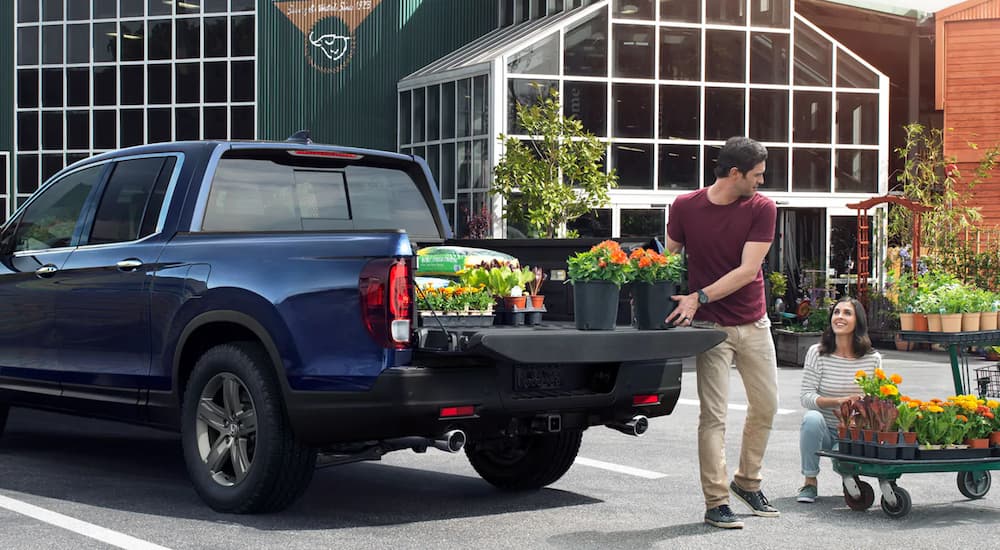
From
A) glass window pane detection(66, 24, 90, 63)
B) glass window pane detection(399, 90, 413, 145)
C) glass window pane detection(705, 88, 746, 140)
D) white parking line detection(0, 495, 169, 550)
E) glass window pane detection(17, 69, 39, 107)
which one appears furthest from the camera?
glass window pane detection(17, 69, 39, 107)

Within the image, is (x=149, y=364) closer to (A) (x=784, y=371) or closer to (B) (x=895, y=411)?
(B) (x=895, y=411)

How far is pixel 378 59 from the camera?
33938mm

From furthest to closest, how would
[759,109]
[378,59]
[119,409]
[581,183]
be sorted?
[378,59], [759,109], [581,183], [119,409]

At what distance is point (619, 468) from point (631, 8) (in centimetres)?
2090

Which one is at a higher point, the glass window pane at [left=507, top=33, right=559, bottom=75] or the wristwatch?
the glass window pane at [left=507, top=33, right=559, bottom=75]

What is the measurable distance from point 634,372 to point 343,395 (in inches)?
60.6

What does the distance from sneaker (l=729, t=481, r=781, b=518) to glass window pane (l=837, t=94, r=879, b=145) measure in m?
23.7

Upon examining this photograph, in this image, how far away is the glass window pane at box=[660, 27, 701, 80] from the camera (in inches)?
1141

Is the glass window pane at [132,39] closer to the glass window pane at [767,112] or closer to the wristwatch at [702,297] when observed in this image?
the glass window pane at [767,112]

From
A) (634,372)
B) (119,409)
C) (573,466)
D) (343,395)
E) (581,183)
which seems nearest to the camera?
(343,395)

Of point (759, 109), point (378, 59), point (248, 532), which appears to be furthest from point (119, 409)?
point (378, 59)

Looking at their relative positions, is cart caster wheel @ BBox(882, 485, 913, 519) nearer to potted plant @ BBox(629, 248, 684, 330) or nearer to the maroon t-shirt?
the maroon t-shirt

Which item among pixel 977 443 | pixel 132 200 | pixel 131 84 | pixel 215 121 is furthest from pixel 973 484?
pixel 131 84

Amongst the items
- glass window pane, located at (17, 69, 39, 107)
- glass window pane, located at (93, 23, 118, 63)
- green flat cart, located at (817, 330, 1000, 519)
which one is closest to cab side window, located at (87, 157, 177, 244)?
green flat cart, located at (817, 330, 1000, 519)
